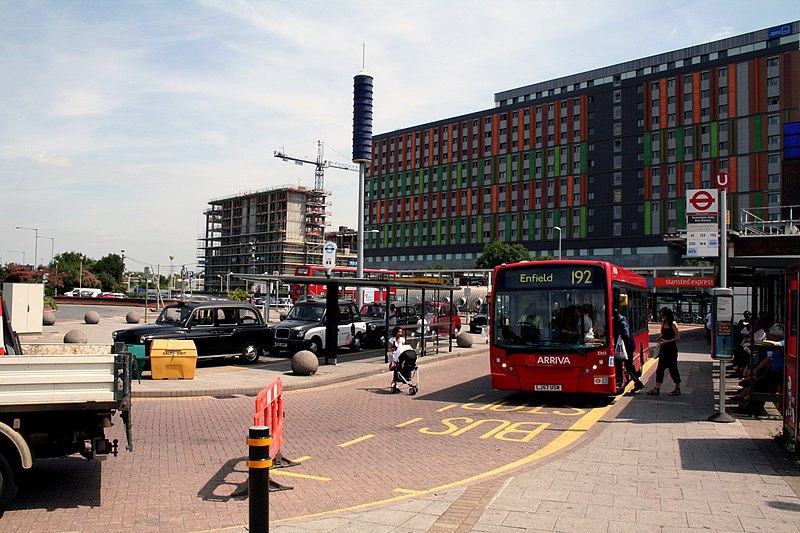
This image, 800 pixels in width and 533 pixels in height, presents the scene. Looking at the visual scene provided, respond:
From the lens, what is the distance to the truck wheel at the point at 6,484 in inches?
247

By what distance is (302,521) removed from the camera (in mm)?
6238

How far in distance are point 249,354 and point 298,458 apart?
37.5 ft

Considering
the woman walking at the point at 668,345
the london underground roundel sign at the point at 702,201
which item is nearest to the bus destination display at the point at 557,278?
the woman walking at the point at 668,345

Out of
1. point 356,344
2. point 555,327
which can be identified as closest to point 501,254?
point 356,344

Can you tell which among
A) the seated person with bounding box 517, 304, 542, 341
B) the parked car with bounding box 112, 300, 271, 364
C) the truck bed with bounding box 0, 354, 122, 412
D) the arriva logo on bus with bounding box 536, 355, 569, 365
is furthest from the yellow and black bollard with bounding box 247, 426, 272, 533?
the parked car with bounding box 112, 300, 271, 364

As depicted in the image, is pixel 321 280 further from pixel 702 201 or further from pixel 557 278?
pixel 702 201

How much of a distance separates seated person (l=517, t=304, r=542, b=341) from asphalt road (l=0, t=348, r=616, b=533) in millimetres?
1414

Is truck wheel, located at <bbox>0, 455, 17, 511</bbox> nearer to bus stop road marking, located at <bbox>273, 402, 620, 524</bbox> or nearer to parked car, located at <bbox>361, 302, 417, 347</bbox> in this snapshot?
bus stop road marking, located at <bbox>273, 402, 620, 524</bbox>

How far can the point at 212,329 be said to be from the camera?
19.2 meters

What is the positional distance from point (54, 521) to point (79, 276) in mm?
115611

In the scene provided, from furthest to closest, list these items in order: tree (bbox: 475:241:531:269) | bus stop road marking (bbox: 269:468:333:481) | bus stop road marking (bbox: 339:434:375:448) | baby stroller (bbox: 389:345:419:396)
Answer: tree (bbox: 475:241:531:269) → baby stroller (bbox: 389:345:419:396) → bus stop road marking (bbox: 339:434:375:448) → bus stop road marking (bbox: 269:468:333:481)

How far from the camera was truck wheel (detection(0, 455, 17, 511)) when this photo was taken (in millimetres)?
6262

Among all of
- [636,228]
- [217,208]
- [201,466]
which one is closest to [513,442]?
[201,466]

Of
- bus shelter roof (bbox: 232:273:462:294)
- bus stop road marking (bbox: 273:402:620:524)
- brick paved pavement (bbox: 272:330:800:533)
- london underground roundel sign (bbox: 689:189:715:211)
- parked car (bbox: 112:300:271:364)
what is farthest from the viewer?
bus shelter roof (bbox: 232:273:462:294)
